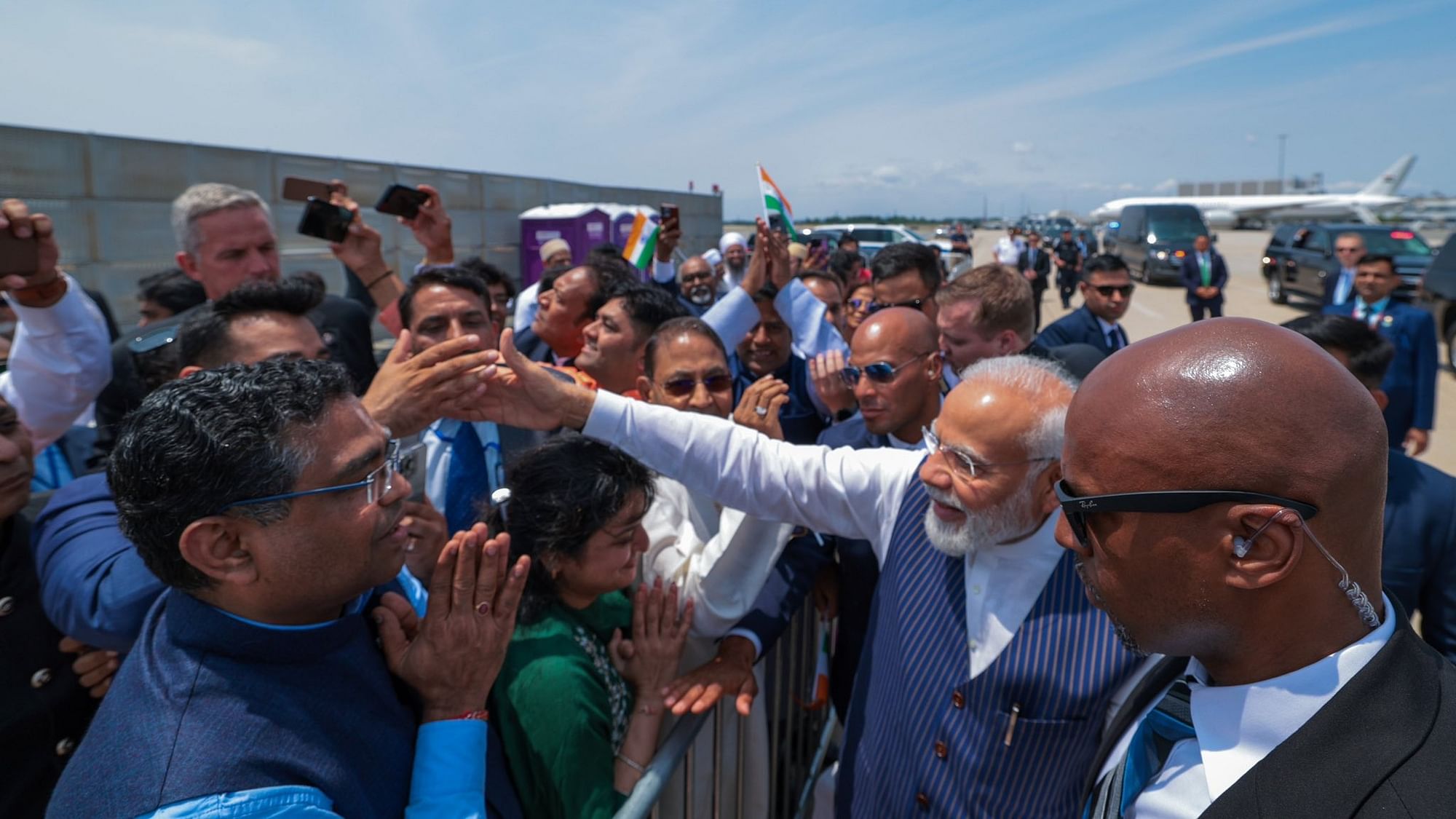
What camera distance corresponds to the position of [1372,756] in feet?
3.24

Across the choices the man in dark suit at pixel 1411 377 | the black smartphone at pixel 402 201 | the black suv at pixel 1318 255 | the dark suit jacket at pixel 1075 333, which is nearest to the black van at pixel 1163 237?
the black suv at pixel 1318 255

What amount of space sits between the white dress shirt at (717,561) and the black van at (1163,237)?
2398 cm

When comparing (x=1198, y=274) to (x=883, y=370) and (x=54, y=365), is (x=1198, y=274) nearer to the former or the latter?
(x=883, y=370)

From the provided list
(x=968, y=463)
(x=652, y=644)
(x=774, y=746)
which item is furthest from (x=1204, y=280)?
(x=652, y=644)

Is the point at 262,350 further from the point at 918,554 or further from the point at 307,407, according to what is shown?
the point at 918,554

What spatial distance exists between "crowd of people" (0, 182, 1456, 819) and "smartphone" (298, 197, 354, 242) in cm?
32

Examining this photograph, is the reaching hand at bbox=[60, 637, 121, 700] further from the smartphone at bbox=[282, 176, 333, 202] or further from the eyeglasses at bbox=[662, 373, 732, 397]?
the smartphone at bbox=[282, 176, 333, 202]

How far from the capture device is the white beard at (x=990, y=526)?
1901mm

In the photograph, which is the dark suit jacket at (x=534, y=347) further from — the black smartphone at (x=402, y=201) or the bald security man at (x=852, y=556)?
the bald security man at (x=852, y=556)

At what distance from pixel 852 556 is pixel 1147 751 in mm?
1405

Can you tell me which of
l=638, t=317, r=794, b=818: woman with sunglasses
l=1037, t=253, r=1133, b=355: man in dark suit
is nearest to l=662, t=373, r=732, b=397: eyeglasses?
l=638, t=317, r=794, b=818: woman with sunglasses

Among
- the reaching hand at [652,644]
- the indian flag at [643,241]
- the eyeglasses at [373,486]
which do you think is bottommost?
the reaching hand at [652,644]

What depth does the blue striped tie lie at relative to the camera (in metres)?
1.29

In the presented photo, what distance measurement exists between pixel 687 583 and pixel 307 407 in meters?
1.16
